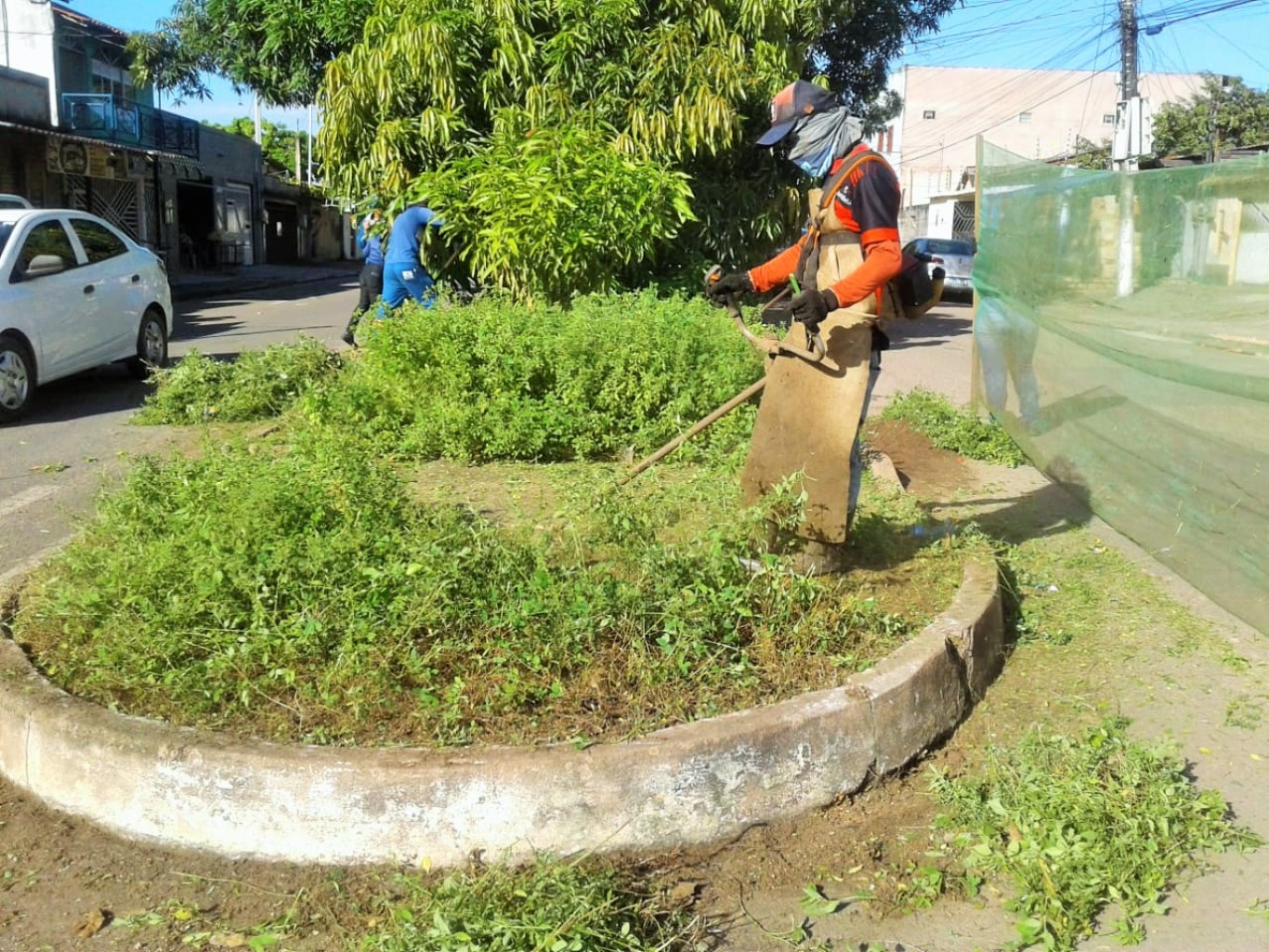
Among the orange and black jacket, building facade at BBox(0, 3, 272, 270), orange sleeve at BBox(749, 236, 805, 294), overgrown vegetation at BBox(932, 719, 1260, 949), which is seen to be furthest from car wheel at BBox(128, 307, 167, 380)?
building facade at BBox(0, 3, 272, 270)

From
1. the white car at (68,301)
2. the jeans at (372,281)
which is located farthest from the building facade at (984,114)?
the white car at (68,301)

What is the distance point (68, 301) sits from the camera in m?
9.82

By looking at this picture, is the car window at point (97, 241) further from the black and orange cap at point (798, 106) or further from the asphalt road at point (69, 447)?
the black and orange cap at point (798, 106)

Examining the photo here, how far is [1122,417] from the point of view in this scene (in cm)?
616

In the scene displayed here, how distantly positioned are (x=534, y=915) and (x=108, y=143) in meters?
28.8

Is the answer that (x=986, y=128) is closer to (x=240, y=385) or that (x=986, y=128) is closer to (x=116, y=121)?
(x=116, y=121)

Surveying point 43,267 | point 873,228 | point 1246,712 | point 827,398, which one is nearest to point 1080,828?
point 1246,712

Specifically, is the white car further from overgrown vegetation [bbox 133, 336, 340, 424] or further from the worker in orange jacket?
the worker in orange jacket

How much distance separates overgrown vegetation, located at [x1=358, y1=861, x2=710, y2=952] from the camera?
2711 mm

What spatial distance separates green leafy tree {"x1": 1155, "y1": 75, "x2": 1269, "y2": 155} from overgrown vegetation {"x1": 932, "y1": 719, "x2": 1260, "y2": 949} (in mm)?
→ 36205

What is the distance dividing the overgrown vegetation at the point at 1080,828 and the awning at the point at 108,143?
2476cm

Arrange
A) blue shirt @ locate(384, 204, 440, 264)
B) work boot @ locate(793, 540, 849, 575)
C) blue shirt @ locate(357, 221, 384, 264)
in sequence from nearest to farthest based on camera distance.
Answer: work boot @ locate(793, 540, 849, 575) → blue shirt @ locate(384, 204, 440, 264) → blue shirt @ locate(357, 221, 384, 264)

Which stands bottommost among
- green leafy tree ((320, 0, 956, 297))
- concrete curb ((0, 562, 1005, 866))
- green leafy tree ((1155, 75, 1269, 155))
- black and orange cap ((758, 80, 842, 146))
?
concrete curb ((0, 562, 1005, 866))

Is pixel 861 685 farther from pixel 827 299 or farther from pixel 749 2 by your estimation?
pixel 749 2
